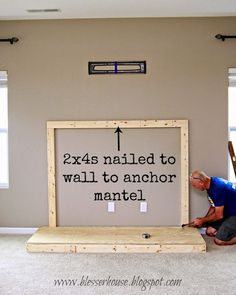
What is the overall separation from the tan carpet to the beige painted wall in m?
0.90

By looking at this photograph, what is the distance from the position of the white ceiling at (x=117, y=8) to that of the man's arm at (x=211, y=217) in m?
2.13

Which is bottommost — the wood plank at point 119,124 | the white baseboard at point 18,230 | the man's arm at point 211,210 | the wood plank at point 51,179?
the white baseboard at point 18,230

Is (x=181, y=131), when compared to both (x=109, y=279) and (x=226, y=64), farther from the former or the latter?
(x=109, y=279)

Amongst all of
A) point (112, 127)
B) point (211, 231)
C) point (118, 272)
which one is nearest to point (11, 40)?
point (112, 127)

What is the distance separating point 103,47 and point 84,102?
67 centimetres

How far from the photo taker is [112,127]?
410 centimetres

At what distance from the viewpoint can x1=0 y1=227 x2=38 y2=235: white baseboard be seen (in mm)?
4223

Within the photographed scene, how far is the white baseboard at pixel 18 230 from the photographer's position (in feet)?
13.9

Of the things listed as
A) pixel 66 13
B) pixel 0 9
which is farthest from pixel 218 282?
pixel 0 9

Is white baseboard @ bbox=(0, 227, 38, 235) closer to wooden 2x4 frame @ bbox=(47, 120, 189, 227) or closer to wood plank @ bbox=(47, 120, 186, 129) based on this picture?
wooden 2x4 frame @ bbox=(47, 120, 189, 227)

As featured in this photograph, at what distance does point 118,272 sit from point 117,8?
104 inches

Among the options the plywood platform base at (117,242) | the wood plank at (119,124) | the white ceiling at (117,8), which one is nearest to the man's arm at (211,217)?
the plywood platform base at (117,242)

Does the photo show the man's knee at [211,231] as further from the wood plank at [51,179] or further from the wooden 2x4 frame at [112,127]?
the wood plank at [51,179]

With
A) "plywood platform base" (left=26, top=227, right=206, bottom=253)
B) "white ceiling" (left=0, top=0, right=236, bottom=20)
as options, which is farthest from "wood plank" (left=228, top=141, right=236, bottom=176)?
"white ceiling" (left=0, top=0, right=236, bottom=20)
